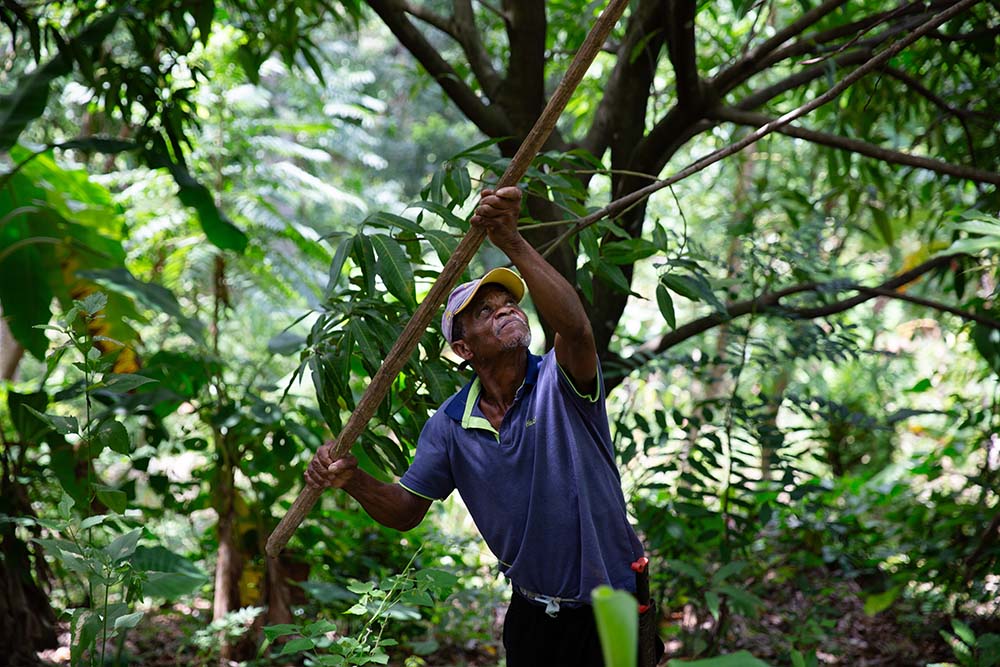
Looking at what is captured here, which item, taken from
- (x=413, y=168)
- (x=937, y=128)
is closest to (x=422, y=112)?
(x=413, y=168)

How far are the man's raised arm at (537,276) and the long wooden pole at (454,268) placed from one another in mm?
26

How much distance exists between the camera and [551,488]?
168 centimetres

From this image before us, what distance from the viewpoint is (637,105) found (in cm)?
301

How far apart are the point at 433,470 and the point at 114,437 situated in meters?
0.63

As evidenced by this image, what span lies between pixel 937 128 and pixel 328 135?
20.2 feet

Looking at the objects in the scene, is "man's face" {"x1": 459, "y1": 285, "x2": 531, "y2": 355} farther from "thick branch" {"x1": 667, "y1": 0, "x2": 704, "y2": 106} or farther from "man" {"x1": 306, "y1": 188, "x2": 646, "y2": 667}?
"thick branch" {"x1": 667, "y1": 0, "x2": 704, "y2": 106}

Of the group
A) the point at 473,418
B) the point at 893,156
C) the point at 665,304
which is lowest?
the point at 473,418

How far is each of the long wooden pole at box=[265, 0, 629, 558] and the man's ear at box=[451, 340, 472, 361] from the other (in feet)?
0.61

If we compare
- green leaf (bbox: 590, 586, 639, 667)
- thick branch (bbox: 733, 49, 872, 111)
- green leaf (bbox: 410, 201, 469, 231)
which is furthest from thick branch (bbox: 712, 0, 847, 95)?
green leaf (bbox: 590, 586, 639, 667)

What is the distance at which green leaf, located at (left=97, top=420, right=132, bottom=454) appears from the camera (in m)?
1.80

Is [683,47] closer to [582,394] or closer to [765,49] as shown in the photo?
[765,49]

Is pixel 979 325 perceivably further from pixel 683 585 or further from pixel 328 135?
pixel 328 135

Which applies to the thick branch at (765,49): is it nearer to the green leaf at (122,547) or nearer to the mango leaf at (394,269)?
the mango leaf at (394,269)

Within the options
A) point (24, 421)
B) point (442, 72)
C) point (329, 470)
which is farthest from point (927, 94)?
point (24, 421)
